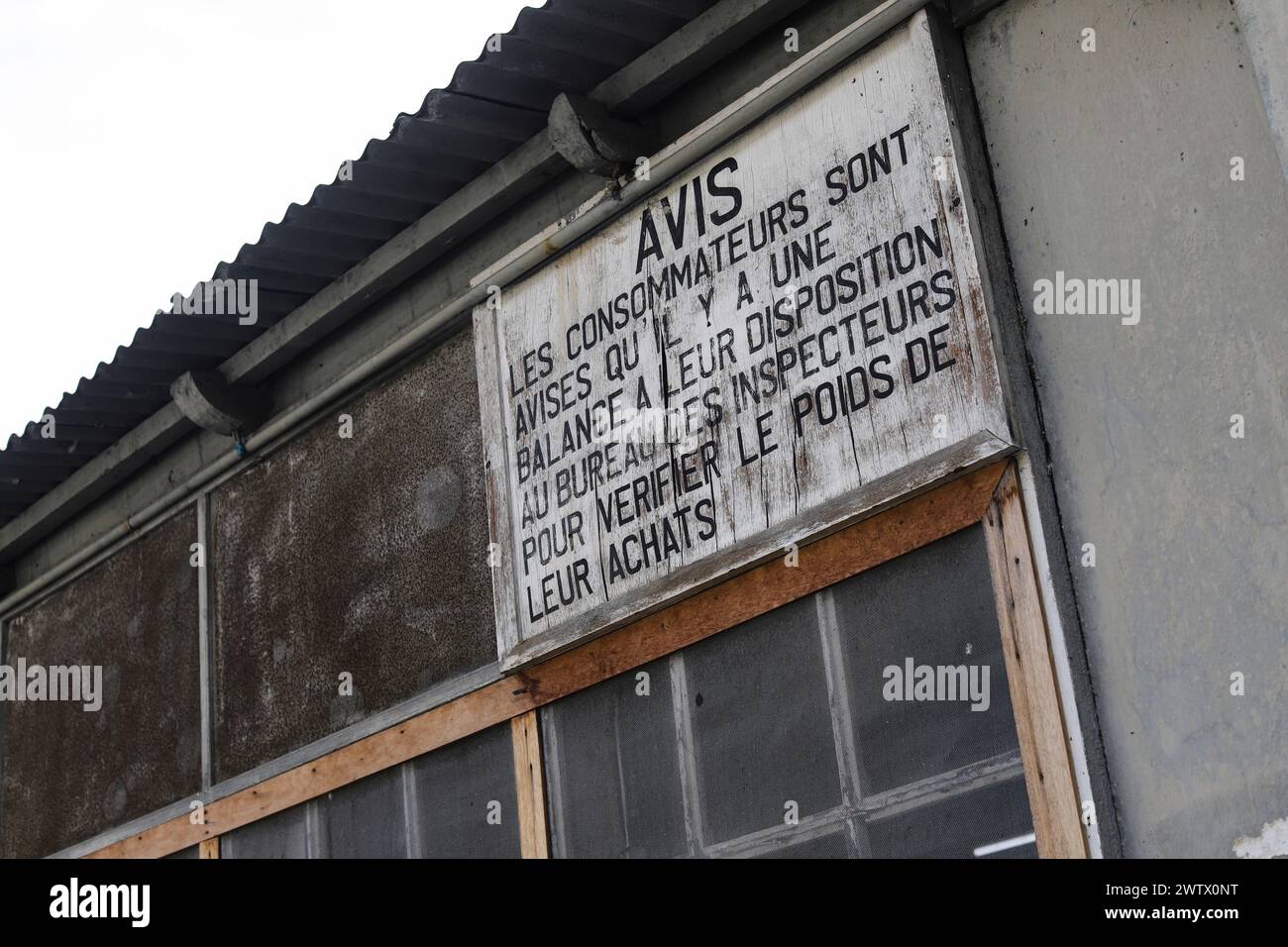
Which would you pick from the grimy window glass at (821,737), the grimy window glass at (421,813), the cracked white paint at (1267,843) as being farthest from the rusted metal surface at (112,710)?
the cracked white paint at (1267,843)

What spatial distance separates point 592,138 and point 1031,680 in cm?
217

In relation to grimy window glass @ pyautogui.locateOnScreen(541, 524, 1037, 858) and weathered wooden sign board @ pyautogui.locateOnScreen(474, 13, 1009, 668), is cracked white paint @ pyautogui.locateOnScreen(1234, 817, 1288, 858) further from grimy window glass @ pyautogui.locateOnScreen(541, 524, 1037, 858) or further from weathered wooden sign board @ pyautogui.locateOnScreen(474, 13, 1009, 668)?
weathered wooden sign board @ pyautogui.locateOnScreen(474, 13, 1009, 668)

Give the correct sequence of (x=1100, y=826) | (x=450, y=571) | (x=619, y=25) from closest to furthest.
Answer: (x=1100, y=826) < (x=619, y=25) < (x=450, y=571)

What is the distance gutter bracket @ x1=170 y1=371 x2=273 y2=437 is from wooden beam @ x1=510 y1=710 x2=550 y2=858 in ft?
6.78

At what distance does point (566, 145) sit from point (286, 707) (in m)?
2.43

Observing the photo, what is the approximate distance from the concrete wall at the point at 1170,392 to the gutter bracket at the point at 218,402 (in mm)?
3435

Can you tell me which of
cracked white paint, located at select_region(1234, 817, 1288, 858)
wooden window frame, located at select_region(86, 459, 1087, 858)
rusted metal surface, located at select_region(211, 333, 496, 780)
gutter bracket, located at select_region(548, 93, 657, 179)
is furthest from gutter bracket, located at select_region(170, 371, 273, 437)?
cracked white paint, located at select_region(1234, 817, 1288, 858)

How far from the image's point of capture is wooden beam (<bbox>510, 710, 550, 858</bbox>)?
4.57 meters

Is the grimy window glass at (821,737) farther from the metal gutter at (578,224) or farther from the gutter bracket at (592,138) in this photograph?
the gutter bracket at (592,138)

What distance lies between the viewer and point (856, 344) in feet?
12.7
